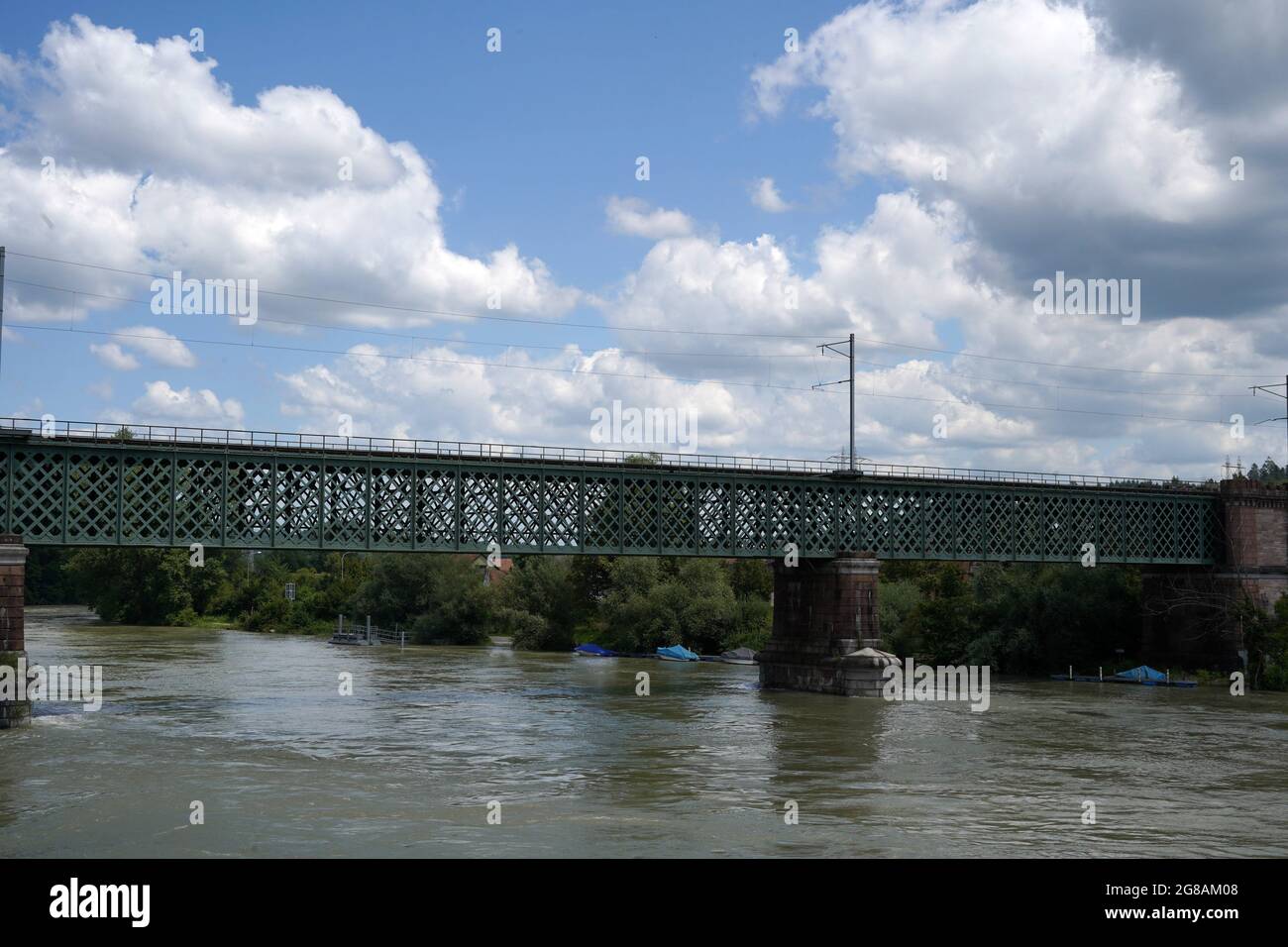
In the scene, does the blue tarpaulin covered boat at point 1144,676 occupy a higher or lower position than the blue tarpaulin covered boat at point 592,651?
higher

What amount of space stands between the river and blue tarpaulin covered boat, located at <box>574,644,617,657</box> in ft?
97.8

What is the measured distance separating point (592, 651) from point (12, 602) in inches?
2177

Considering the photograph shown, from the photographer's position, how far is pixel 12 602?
153 feet

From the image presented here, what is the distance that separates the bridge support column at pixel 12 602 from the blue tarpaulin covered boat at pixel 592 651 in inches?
2102

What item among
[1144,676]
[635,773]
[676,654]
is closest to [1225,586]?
[1144,676]

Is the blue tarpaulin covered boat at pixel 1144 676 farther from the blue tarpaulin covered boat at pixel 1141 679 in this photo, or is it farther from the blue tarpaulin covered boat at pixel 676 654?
the blue tarpaulin covered boat at pixel 676 654

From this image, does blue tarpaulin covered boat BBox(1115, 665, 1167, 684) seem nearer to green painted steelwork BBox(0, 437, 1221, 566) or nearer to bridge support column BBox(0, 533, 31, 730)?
green painted steelwork BBox(0, 437, 1221, 566)

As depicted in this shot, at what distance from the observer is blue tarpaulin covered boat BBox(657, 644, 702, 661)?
88.6 meters

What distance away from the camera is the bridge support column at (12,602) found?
45.7 metres

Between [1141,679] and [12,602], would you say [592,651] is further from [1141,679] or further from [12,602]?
[12,602]

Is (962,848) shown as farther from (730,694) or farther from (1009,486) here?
(1009,486)

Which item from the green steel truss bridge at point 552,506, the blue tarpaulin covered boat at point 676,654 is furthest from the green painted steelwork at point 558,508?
the blue tarpaulin covered boat at point 676,654
